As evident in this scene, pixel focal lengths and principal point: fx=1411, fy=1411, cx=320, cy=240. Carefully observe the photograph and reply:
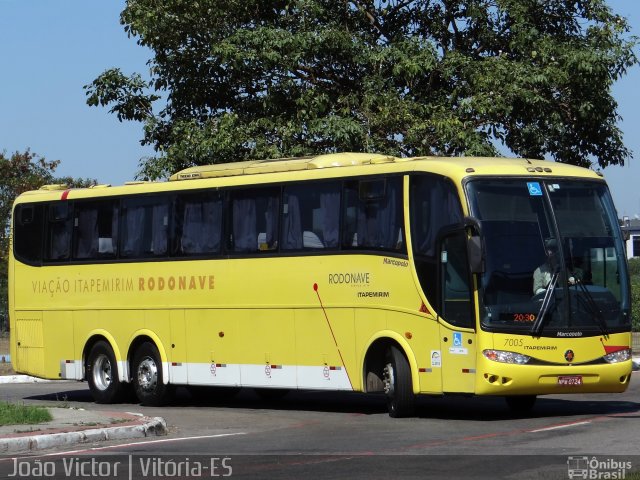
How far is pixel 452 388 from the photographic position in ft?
59.1

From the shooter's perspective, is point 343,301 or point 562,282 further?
point 343,301

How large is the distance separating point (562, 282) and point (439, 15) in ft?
47.8

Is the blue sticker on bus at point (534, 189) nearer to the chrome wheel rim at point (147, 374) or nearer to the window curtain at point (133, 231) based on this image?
the window curtain at point (133, 231)

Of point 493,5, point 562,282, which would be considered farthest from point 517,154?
point 562,282

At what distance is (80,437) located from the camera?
15.6 metres

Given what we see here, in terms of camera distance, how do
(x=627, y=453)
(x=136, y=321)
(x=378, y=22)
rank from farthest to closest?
(x=378, y=22), (x=136, y=321), (x=627, y=453)

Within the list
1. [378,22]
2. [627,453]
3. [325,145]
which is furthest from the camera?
[378,22]

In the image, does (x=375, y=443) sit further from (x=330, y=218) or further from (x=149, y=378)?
(x=149, y=378)

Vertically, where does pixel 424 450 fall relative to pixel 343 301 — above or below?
below

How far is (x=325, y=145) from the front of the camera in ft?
95.9

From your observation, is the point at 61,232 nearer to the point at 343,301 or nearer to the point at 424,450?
the point at 343,301

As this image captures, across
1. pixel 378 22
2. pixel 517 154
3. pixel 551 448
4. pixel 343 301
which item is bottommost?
pixel 551 448

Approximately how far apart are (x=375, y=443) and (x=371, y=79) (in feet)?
51.4

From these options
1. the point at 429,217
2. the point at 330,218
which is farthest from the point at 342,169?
the point at 429,217
